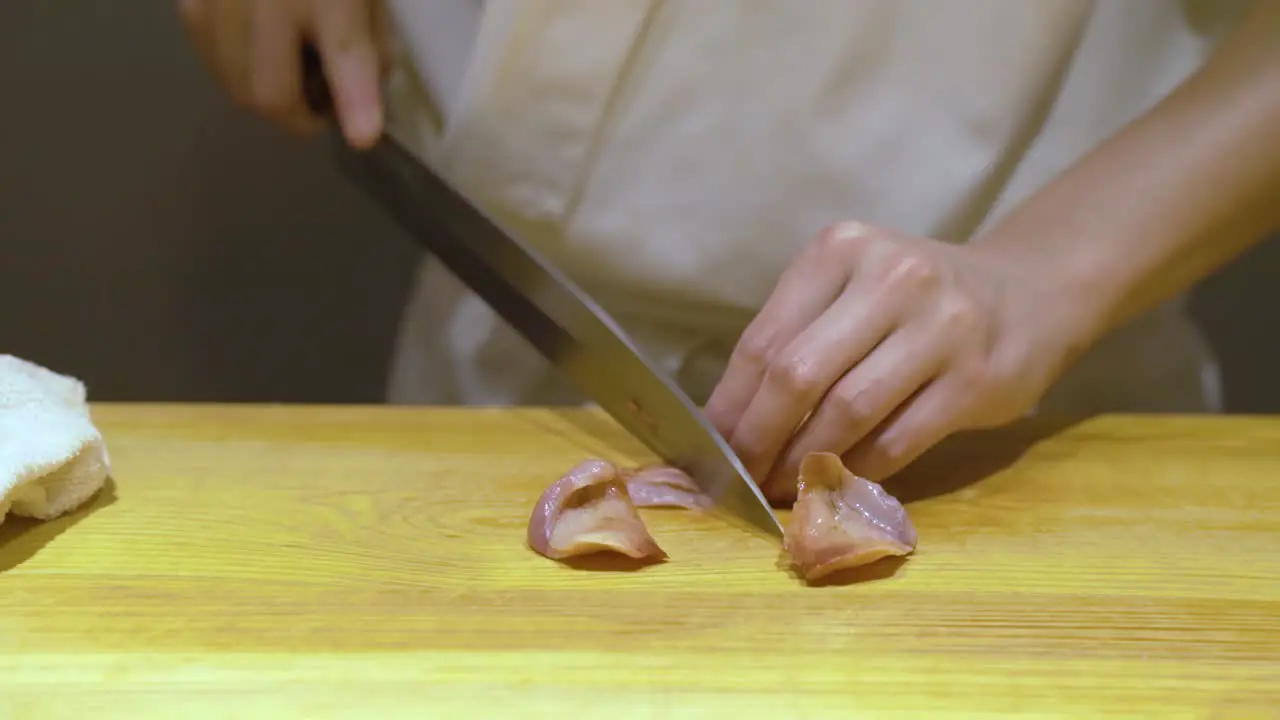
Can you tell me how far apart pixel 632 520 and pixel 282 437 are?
0.94 ft

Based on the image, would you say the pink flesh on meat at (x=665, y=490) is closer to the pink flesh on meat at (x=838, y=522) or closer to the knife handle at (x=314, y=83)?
the pink flesh on meat at (x=838, y=522)

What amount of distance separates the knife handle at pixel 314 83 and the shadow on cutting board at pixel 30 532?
407 mm

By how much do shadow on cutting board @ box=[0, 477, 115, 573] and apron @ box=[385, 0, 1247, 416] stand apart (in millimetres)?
365

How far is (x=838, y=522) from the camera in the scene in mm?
581

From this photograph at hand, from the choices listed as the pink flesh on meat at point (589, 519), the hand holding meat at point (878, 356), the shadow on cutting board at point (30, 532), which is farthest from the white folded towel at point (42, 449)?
the hand holding meat at point (878, 356)

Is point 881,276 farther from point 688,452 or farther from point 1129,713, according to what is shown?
point 1129,713

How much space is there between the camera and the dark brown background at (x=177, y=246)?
1.27 meters

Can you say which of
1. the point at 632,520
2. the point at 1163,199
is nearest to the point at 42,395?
the point at 632,520

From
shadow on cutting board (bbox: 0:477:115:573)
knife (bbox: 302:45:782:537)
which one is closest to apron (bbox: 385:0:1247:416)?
knife (bbox: 302:45:782:537)

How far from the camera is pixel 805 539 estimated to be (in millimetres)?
563

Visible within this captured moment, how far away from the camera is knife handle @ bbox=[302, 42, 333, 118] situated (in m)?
0.91

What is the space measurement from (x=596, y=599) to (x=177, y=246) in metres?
1.00

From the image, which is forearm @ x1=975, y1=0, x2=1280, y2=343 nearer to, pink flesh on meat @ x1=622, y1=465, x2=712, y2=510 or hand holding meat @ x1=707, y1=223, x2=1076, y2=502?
hand holding meat @ x1=707, y1=223, x2=1076, y2=502

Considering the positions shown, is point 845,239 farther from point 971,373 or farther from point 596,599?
point 596,599
